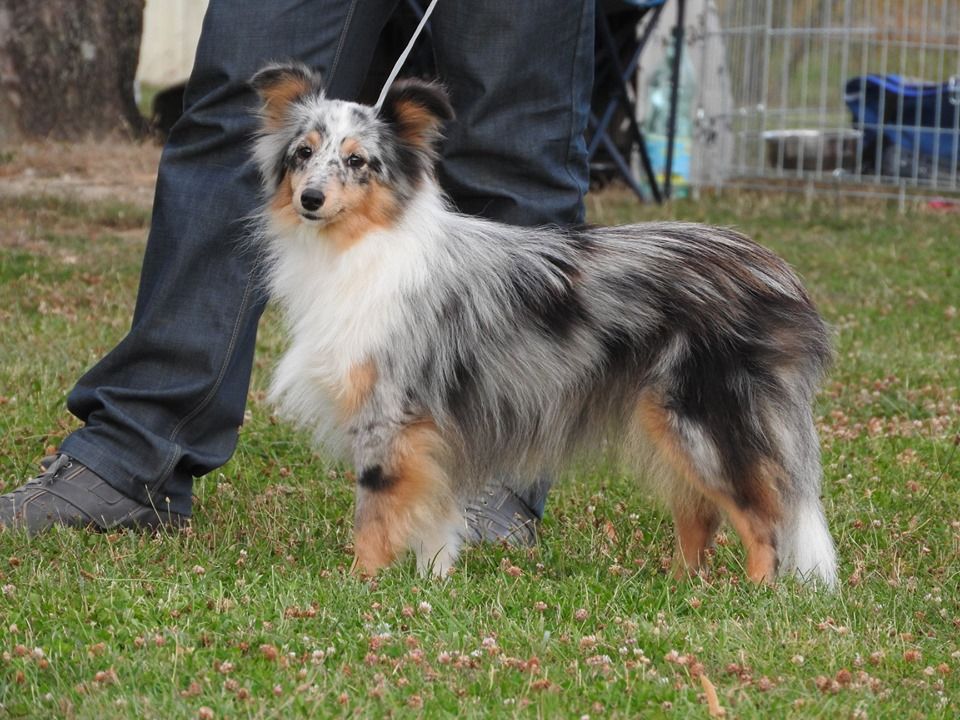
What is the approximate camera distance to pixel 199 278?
387 centimetres

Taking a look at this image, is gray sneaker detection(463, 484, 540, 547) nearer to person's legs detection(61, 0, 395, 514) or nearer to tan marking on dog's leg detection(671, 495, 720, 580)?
tan marking on dog's leg detection(671, 495, 720, 580)

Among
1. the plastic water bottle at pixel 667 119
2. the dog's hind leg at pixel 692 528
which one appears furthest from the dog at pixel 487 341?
the plastic water bottle at pixel 667 119

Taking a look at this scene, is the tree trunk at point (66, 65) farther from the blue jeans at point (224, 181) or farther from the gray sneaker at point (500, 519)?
the gray sneaker at point (500, 519)

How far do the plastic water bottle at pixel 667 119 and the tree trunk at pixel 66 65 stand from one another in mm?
4304

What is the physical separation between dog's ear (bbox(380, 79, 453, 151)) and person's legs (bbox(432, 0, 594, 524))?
0.26 metres

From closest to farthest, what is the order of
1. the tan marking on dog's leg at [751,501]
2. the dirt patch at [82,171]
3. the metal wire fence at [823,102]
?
the tan marking on dog's leg at [751,501], the dirt patch at [82,171], the metal wire fence at [823,102]

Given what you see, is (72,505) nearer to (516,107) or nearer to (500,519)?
(500,519)

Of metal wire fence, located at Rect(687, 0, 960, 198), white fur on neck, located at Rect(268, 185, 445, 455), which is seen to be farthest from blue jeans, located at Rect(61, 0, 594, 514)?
metal wire fence, located at Rect(687, 0, 960, 198)

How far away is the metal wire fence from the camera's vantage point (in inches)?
444

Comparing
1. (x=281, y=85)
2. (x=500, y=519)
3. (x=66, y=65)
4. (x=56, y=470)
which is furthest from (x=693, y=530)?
(x=66, y=65)

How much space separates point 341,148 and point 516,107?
2.10 ft

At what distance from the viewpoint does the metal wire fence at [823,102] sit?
37.0ft

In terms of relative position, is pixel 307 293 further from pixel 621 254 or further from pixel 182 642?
pixel 182 642

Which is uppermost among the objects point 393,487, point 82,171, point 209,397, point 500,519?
point 82,171
